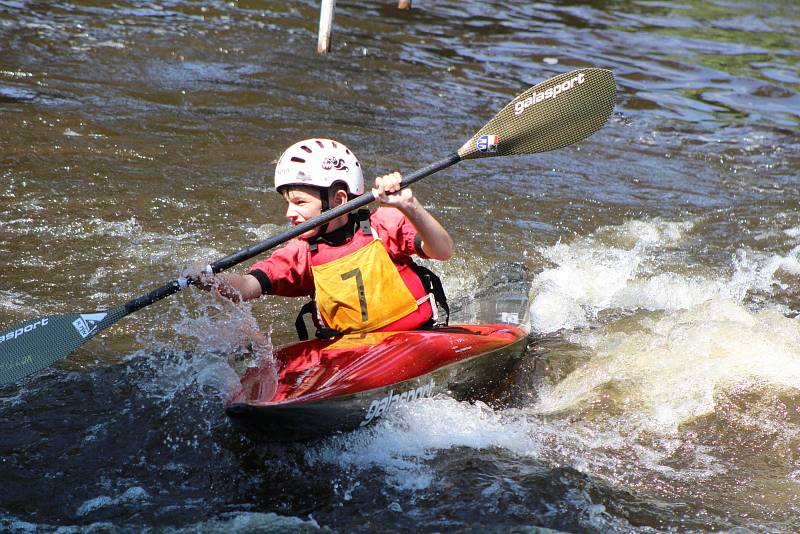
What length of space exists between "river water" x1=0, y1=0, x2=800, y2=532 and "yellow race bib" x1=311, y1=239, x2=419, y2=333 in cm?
41

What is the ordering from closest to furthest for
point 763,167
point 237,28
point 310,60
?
point 763,167
point 310,60
point 237,28

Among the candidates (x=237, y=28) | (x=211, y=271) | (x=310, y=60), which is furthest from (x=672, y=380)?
(x=237, y=28)

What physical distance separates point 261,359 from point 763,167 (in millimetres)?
7115

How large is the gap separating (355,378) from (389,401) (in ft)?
0.76

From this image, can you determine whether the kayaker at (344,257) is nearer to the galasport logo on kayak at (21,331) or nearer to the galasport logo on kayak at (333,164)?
the galasport logo on kayak at (333,164)

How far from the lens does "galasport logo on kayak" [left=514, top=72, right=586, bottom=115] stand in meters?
4.84

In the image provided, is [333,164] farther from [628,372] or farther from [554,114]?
[628,372]

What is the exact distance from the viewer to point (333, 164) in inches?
168

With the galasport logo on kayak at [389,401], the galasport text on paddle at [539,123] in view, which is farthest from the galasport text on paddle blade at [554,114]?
the galasport logo on kayak at [389,401]

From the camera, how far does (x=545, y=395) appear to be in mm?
4867

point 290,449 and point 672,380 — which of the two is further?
point 672,380

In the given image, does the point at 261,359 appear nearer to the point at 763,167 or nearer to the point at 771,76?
the point at 763,167

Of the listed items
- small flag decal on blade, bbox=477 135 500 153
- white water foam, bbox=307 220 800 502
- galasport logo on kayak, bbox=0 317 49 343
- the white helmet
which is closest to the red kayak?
white water foam, bbox=307 220 800 502

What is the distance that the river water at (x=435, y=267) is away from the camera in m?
3.79
